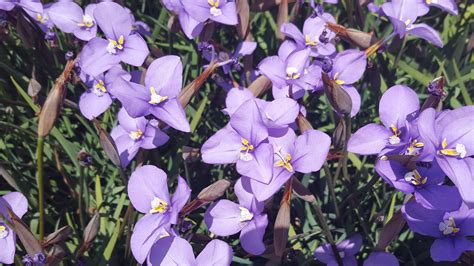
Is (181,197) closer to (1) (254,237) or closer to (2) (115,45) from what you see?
(1) (254,237)

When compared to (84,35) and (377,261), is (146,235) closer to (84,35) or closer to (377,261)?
(377,261)

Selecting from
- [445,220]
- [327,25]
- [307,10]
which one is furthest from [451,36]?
[445,220]

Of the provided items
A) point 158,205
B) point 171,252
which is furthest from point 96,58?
point 171,252

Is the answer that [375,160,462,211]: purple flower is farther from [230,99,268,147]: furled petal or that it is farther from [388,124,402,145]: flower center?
[230,99,268,147]: furled petal

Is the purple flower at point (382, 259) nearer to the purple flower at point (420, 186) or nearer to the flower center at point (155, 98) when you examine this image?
the purple flower at point (420, 186)

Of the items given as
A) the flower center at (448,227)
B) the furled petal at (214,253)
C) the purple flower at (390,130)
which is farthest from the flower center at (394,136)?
the furled petal at (214,253)

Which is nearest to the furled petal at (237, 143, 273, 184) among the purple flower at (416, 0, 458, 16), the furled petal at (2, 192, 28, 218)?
the furled petal at (2, 192, 28, 218)
